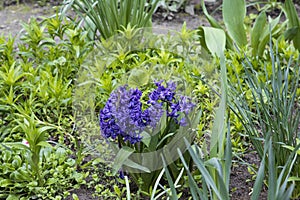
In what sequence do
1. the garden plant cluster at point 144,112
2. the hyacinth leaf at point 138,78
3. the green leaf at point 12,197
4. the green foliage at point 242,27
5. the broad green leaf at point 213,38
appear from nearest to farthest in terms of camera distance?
1. the garden plant cluster at point 144,112
2. the green leaf at point 12,197
3. the hyacinth leaf at point 138,78
4. the broad green leaf at point 213,38
5. the green foliage at point 242,27

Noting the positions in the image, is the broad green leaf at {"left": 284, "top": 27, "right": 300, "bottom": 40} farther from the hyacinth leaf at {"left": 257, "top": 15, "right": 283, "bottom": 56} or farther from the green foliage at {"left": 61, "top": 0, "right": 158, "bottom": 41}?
the green foliage at {"left": 61, "top": 0, "right": 158, "bottom": 41}

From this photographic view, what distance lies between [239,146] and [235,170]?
14cm

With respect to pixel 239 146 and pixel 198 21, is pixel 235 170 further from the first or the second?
pixel 198 21

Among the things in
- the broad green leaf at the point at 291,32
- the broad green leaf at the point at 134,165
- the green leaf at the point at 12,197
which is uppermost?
the broad green leaf at the point at 291,32

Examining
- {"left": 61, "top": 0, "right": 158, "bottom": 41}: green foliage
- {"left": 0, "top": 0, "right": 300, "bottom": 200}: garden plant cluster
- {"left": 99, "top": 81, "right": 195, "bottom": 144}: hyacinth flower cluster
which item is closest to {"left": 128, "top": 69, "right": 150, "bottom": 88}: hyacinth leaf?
{"left": 0, "top": 0, "right": 300, "bottom": 200}: garden plant cluster

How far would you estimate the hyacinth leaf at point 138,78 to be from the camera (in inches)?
96.5

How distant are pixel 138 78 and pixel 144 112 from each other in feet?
1.46

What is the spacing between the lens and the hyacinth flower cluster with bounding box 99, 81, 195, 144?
205 centimetres

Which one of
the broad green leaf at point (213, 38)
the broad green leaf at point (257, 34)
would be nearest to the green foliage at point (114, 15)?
the broad green leaf at point (213, 38)

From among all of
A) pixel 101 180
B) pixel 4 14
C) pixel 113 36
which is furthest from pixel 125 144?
pixel 4 14

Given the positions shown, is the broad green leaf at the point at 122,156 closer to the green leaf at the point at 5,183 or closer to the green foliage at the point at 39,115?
the green foliage at the point at 39,115

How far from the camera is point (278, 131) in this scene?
80.2 inches

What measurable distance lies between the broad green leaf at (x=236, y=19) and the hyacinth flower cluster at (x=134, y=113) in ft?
4.00

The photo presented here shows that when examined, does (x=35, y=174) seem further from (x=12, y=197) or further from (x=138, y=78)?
(x=138, y=78)
